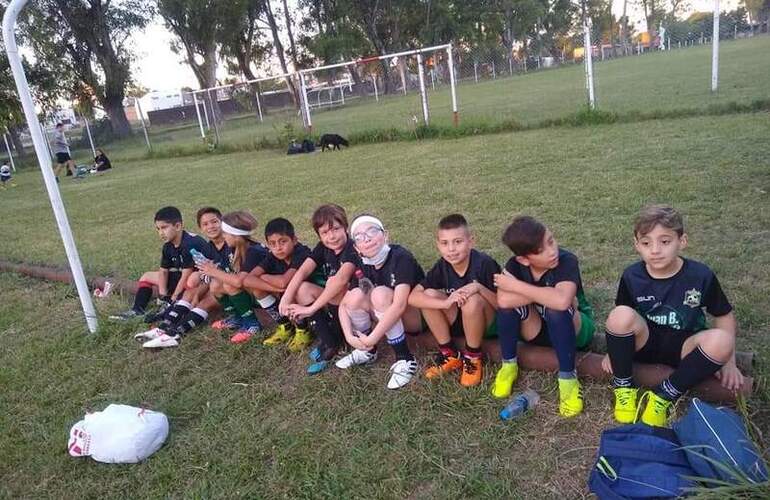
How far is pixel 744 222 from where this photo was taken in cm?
443

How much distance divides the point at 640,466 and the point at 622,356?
1.89 ft

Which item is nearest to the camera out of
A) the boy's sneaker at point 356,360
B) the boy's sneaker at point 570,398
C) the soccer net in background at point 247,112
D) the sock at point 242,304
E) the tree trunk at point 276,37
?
the boy's sneaker at point 570,398

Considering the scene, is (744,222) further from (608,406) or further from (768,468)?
(768,468)

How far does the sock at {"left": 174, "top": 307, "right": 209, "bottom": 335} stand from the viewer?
3.98 m

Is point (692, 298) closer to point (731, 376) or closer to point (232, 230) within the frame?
point (731, 376)

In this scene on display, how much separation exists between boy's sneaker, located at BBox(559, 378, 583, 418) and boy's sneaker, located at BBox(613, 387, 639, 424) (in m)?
0.16

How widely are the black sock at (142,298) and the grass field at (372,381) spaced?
0.36 meters

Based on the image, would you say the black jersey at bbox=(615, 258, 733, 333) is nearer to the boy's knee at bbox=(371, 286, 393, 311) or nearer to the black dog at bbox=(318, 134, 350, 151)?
the boy's knee at bbox=(371, 286, 393, 311)

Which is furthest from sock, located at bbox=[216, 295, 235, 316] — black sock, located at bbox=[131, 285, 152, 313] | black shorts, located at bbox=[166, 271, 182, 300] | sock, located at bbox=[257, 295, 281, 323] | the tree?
the tree

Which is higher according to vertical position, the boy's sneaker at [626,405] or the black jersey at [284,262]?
the black jersey at [284,262]

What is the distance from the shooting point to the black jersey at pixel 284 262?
3.65 meters

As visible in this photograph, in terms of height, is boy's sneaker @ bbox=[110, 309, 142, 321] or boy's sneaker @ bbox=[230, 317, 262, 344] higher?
boy's sneaker @ bbox=[110, 309, 142, 321]

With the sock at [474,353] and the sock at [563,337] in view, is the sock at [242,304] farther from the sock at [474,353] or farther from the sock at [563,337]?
the sock at [563,337]

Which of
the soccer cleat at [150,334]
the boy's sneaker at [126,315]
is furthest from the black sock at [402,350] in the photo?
the boy's sneaker at [126,315]
